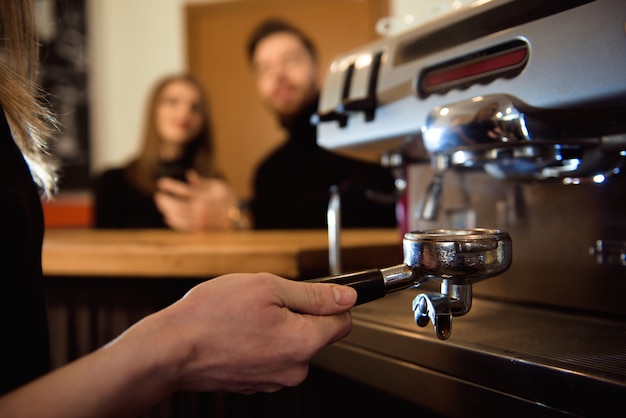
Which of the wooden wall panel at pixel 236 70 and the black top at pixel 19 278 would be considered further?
the wooden wall panel at pixel 236 70

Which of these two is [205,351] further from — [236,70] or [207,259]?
[236,70]

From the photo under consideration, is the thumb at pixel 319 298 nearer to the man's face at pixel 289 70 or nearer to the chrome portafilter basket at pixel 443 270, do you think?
the chrome portafilter basket at pixel 443 270

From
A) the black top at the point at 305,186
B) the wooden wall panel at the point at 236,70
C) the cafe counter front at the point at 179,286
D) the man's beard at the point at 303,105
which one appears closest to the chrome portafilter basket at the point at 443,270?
the cafe counter front at the point at 179,286

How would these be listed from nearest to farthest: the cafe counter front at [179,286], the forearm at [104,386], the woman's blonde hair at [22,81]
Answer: the forearm at [104,386]
the woman's blonde hair at [22,81]
the cafe counter front at [179,286]

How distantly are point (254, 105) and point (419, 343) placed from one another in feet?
6.19

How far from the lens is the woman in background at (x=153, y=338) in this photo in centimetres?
37

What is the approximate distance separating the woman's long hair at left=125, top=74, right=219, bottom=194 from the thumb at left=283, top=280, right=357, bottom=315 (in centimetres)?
184

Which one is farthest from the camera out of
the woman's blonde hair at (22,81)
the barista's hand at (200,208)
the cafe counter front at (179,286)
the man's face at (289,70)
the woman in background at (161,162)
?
the woman in background at (161,162)

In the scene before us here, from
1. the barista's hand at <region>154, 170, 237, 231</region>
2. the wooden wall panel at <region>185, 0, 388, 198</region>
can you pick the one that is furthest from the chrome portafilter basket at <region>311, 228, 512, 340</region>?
the wooden wall panel at <region>185, 0, 388, 198</region>

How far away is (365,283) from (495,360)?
149mm

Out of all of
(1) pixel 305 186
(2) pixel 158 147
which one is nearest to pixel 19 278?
(1) pixel 305 186

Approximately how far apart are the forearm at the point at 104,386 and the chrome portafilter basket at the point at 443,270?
0.50 ft

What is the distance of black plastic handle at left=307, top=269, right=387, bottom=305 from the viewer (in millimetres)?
443

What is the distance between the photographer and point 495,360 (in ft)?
1.56
